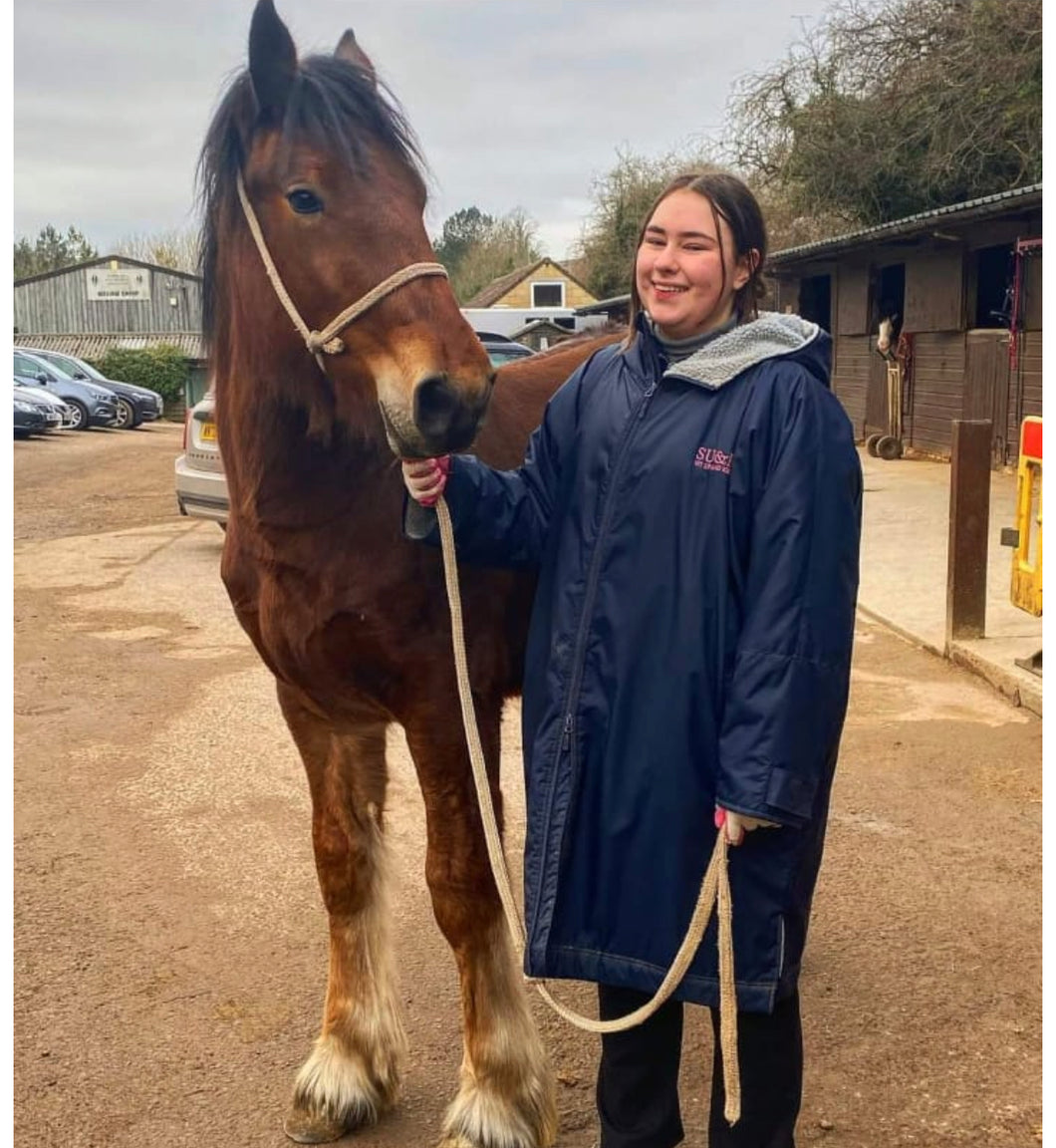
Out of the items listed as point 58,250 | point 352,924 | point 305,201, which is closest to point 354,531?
point 305,201

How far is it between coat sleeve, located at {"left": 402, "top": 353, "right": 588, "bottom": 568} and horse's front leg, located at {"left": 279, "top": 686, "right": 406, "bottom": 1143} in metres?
0.57

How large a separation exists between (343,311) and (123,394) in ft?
85.5

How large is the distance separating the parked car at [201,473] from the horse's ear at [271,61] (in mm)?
6919

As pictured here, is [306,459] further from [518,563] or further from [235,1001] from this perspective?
[235,1001]

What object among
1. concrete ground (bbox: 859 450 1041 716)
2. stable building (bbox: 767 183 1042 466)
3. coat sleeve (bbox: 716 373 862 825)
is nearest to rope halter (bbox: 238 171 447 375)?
coat sleeve (bbox: 716 373 862 825)

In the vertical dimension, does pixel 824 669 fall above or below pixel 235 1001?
above

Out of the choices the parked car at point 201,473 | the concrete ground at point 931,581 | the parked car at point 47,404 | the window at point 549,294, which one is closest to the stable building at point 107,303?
the window at point 549,294

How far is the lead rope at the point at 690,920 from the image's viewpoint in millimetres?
1820

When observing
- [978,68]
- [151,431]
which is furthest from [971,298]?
[151,431]

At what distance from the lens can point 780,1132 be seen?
1984 millimetres

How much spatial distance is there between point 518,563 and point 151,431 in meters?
25.7

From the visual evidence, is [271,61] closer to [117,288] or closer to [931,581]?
[931,581]

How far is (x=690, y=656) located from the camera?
6.09 feet

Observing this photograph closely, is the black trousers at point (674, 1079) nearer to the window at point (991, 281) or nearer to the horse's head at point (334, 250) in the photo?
the horse's head at point (334, 250)
